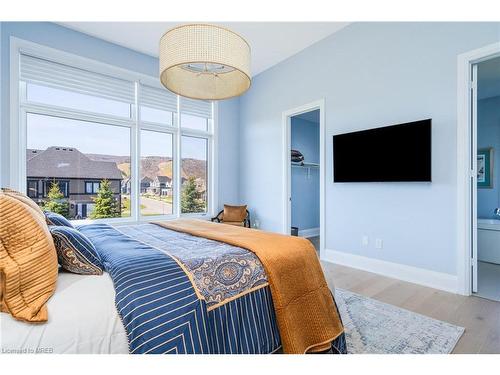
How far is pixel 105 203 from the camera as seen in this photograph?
3.81 m

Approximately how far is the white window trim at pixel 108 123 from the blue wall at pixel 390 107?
1.25 m

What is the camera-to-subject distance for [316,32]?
3.54 meters

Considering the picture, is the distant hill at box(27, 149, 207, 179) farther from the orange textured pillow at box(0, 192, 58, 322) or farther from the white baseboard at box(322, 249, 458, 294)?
the orange textured pillow at box(0, 192, 58, 322)

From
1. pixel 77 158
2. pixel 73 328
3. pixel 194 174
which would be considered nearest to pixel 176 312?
pixel 73 328

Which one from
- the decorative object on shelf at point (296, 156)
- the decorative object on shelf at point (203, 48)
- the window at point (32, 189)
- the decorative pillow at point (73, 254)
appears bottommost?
the decorative pillow at point (73, 254)

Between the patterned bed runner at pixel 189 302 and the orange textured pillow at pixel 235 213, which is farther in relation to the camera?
the orange textured pillow at pixel 235 213

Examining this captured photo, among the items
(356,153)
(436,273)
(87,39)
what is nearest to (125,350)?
(436,273)

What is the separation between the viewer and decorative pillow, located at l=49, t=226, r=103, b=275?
4.08 ft

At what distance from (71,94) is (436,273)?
4.87 m

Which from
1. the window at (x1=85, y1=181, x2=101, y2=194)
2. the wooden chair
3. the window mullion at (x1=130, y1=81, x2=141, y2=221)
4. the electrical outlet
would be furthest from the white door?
the window at (x1=85, y1=181, x2=101, y2=194)

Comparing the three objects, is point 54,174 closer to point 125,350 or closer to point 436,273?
point 125,350

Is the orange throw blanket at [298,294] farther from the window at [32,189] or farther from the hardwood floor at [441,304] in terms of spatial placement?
the window at [32,189]

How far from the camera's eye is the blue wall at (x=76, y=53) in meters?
2.97

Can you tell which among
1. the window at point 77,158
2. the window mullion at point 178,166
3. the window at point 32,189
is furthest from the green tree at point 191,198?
the window at point 32,189
